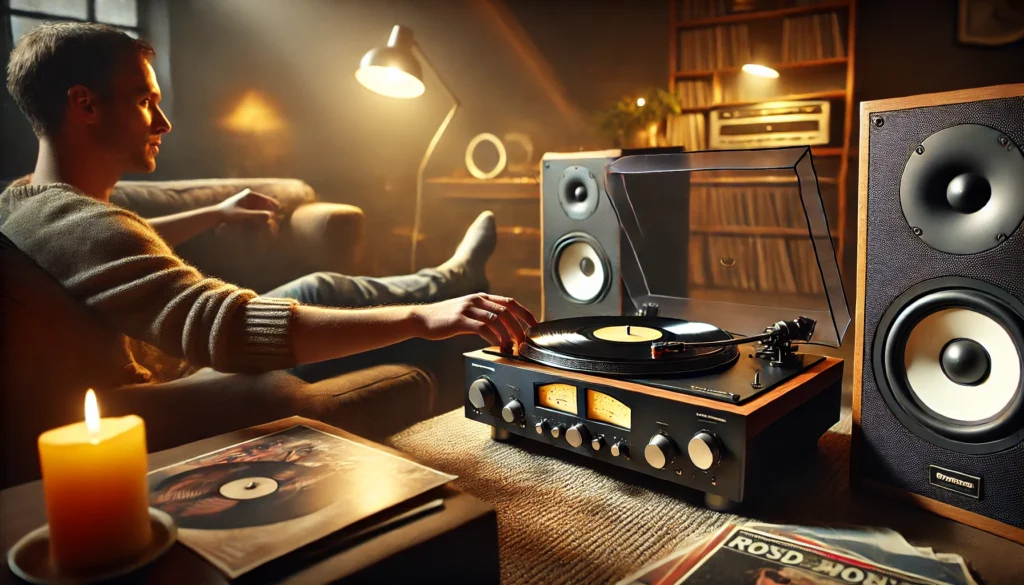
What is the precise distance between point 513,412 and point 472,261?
98cm

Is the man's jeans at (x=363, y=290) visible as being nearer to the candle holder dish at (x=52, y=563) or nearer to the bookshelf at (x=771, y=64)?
the candle holder dish at (x=52, y=563)

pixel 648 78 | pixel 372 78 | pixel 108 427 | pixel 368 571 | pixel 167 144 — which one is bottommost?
pixel 368 571

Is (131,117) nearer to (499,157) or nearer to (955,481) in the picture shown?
(955,481)

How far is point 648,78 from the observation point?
3.69m

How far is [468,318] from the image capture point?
102 centimetres

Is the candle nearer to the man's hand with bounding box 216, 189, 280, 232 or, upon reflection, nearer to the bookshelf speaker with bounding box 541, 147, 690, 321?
the bookshelf speaker with bounding box 541, 147, 690, 321

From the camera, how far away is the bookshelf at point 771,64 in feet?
10.4

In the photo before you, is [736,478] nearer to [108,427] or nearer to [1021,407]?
[1021,407]

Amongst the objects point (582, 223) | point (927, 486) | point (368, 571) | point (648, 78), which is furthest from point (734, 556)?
point (648, 78)

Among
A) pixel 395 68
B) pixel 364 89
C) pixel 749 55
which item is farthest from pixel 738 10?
pixel 395 68

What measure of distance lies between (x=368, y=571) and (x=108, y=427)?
0.76 ft

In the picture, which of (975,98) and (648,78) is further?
(648,78)

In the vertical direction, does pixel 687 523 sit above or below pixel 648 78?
below

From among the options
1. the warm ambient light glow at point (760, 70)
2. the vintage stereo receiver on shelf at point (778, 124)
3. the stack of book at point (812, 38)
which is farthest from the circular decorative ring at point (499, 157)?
the stack of book at point (812, 38)
